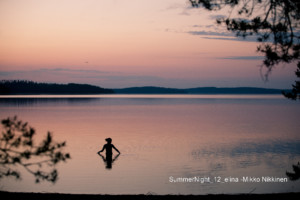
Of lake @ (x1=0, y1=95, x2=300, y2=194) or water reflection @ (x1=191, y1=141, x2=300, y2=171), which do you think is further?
water reflection @ (x1=191, y1=141, x2=300, y2=171)

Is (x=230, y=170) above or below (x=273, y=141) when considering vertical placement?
below

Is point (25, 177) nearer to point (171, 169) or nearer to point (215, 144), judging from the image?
point (171, 169)

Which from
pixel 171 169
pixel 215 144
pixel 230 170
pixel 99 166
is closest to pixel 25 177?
pixel 99 166

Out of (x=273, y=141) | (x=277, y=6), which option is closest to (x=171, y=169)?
(x=277, y=6)

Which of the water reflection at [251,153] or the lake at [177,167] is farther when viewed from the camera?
the water reflection at [251,153]

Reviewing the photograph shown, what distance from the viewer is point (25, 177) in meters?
16.1

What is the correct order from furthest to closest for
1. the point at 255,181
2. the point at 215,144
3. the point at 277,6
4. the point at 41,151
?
the point at 215,144 → the point at 255,181 → the point at 277,6 → the point at 41,151

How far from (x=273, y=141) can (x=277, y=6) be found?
2096cm

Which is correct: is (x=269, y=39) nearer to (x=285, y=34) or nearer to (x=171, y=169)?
(x=285, y=34)

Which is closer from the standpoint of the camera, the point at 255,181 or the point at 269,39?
the point at 269,39

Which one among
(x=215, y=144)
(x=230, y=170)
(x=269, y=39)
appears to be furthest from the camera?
(x=215, y=144)

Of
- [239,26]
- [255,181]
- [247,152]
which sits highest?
[239,26]

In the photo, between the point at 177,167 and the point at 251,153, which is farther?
the point at 251,153

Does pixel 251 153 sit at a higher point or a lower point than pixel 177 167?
higher
